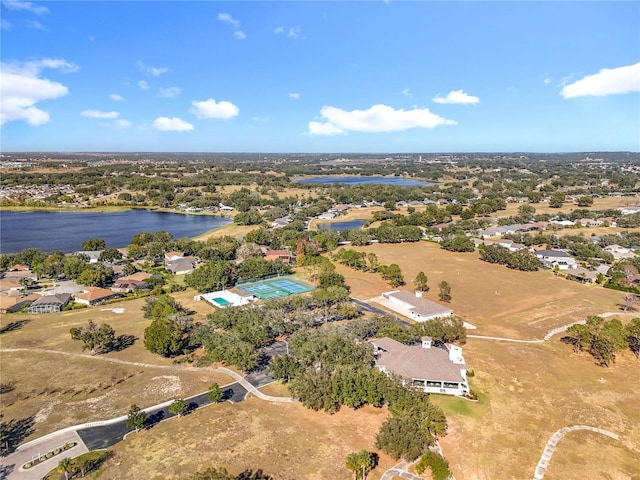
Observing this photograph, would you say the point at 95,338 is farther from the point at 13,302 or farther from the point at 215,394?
the point at 13,302

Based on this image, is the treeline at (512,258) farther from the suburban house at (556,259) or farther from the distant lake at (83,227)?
the distant lake at (83,227)

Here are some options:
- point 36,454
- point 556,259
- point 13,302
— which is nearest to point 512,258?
point 556,259

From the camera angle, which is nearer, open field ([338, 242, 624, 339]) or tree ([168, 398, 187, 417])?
tree ([168, 398, 187, 417])

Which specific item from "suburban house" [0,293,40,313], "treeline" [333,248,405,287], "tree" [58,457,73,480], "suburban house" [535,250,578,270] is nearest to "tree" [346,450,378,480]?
"tree" [58,457,73,480]

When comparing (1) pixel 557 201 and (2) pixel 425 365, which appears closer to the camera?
(2) pixel 425 365

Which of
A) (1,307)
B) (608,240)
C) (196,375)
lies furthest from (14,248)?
(608,240)

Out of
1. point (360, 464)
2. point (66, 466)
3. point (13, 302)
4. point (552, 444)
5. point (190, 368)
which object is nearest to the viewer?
point (66, 466)

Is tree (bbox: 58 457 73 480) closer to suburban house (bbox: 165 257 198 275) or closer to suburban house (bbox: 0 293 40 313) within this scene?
suburban house (bbox: 0 293 40 313)
